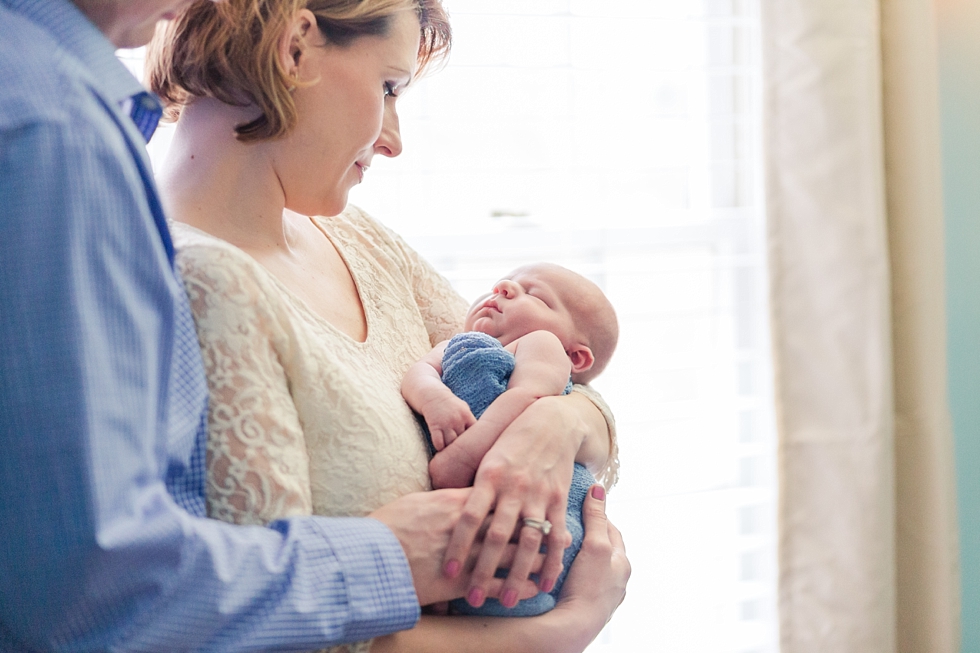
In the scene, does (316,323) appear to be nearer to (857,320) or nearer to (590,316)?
(590,316)

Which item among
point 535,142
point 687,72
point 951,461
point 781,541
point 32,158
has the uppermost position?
point 687,72

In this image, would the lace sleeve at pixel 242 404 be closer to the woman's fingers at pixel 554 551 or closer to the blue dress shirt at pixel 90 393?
the blue dress shirt at pixel 90 393

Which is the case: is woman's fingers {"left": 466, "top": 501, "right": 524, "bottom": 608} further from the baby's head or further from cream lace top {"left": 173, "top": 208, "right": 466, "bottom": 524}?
the baby's head

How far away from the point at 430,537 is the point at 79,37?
24.4 inches

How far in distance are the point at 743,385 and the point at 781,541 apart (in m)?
0.47

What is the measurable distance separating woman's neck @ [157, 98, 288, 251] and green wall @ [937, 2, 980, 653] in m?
1.64

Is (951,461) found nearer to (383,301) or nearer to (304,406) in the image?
(383,301)

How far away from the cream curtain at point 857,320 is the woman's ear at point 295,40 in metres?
1.04

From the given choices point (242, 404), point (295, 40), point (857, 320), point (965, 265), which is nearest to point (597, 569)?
point (242, 404)

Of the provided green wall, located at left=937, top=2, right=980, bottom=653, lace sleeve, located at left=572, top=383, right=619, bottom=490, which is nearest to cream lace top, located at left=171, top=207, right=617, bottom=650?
lace sleeve, located at left=572, top=383, right=619, bottom=490

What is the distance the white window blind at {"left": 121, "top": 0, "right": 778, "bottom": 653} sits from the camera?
6.23 feet

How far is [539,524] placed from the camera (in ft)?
3.44

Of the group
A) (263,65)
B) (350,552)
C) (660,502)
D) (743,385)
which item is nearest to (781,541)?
(660,502)

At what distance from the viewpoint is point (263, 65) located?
1.07 metres
